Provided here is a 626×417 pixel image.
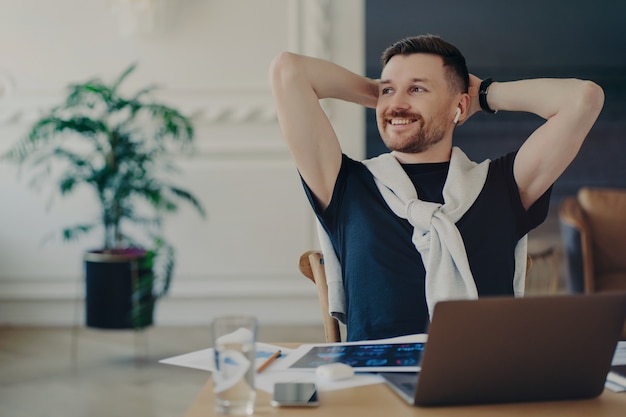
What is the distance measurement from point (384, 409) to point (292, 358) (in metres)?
0.25

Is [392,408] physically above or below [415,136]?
below

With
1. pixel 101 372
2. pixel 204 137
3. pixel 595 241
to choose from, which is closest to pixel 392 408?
pixel 101 372

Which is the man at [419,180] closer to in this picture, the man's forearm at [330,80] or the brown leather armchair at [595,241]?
the man's forearm at [330,80]

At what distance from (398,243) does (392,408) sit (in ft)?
2.27

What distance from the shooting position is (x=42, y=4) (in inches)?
172

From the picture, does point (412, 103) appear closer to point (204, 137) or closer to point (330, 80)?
point (330, 80)

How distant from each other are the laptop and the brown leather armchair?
3.06m

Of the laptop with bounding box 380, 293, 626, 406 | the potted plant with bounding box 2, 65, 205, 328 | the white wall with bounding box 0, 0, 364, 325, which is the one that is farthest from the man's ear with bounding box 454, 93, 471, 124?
the white wall with bounding box 0, 0, 364, 325

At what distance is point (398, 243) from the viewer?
166 centimetres

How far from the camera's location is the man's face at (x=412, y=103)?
1.74 meters

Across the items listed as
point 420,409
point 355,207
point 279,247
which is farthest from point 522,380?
point 279,247

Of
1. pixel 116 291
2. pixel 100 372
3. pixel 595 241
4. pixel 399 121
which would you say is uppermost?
pixel 399 121

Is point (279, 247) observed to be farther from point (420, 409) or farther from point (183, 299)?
point (420, 409)

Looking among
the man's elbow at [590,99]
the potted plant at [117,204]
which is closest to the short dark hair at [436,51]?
the man's elbow at [590,99]
